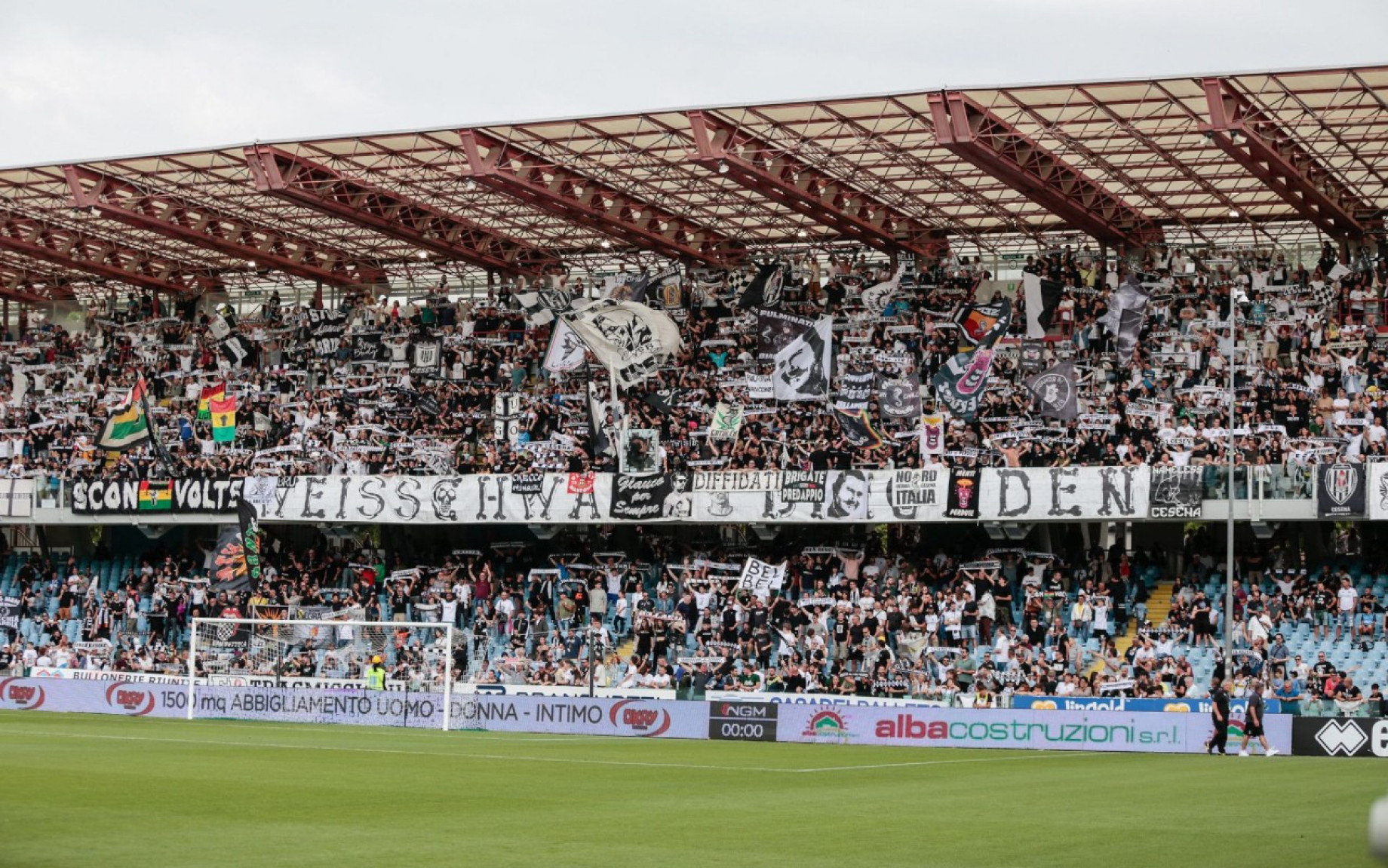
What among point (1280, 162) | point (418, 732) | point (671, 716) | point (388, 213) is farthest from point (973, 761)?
point (388, 213)

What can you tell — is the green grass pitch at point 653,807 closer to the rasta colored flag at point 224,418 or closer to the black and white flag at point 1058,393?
the black and white flag at point 1058,393

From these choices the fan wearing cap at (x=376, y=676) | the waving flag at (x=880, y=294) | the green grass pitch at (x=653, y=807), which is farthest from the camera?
the waving flag at (x=880, y=294)

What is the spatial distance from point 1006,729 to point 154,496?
98.0 feet

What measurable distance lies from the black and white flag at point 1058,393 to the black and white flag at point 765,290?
915 centimetres

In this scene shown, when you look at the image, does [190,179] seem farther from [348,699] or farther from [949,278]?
[949,278]

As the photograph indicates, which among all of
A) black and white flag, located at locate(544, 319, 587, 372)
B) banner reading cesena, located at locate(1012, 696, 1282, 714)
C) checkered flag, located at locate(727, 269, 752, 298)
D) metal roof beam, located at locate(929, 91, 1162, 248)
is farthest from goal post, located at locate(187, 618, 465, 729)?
metal roof beam, located at locate(929, 91, 1162, 248)

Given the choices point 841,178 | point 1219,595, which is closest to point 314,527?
point 841,178

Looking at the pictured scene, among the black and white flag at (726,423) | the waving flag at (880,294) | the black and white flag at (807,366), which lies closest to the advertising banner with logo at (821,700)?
the black and white flag at (726,423)

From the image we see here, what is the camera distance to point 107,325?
6303cm

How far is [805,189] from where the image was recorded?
152 ft

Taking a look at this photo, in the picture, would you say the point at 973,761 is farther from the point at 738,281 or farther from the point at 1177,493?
the point at 738,281

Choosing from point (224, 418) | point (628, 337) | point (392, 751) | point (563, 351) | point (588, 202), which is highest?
point (588, 202)

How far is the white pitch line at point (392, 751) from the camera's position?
2606 centimetres

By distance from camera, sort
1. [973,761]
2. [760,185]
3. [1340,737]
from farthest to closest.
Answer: [760,185] → [1340,737] → [973,761]
